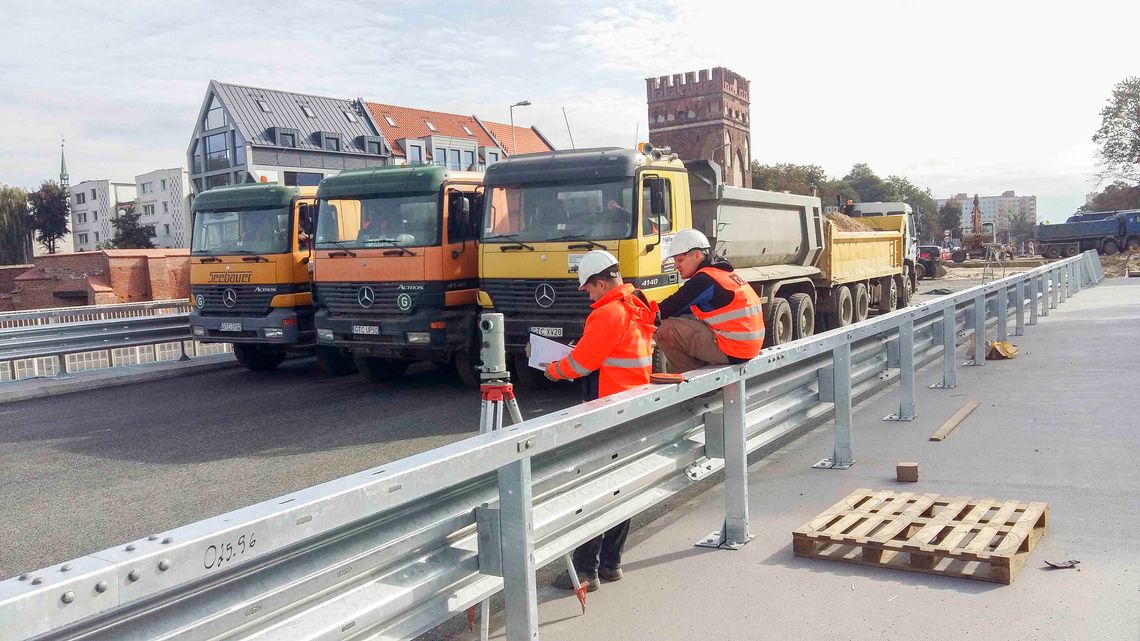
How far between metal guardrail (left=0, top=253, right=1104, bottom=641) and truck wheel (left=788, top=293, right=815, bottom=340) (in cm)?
840

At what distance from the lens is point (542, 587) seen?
4.72 m

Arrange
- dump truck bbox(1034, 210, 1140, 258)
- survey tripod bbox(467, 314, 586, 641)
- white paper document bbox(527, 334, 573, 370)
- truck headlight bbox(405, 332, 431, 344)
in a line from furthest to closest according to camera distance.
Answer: dump truck bbox(1034, 210, 1140, 258), truck headlight bbox(405, 332, 431, 344), white paper document bbox(527, 334, 573, 370), survey tripod bbox(467, 314, 586, 641)

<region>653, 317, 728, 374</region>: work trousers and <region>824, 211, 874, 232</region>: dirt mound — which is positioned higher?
<region>824, 211, 874, 232</region>: dirt mound

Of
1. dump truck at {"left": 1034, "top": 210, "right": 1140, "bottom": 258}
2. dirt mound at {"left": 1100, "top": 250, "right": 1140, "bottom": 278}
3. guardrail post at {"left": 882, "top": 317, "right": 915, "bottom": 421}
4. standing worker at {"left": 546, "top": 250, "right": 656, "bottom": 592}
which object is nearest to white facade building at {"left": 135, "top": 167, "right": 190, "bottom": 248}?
dump truck at {"left": 1034, "top": 210, "right": 1140, "bottom": 258}

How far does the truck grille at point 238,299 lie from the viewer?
42.2 feet

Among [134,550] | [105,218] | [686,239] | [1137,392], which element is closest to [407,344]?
[686,239]

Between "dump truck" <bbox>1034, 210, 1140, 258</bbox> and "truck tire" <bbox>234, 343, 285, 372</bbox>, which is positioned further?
"dump truck" <bbox>1034, 210, 1140, 258</bbox>

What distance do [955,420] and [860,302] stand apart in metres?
9.71

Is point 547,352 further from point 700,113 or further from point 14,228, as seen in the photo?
point 14,228

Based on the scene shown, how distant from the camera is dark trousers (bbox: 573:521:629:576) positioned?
4.58 m

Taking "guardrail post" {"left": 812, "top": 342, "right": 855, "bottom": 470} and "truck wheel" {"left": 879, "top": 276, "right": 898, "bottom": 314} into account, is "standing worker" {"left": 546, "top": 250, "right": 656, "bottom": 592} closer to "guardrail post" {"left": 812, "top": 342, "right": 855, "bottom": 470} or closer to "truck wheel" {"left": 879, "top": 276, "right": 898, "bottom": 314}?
"guardrail post" {"left": 812, "top": 342, "right": 855, "bottom": 470}

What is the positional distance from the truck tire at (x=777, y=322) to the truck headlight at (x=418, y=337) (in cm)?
478

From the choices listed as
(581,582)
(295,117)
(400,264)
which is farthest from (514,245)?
(295,117)

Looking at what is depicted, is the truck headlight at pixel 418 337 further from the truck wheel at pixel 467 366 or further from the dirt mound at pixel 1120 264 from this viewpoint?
the dirt mound at pixel 1120 264
